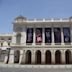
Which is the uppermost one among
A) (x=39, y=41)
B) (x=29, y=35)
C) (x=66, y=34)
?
(x=66, y=34)

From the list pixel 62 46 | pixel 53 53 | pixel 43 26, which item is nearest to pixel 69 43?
pixel 62 46

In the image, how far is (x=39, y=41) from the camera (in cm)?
5619

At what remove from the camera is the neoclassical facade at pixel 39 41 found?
2154 inches

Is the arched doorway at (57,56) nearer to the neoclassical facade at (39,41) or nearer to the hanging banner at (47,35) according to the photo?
the neoclassical facade at (39,41)

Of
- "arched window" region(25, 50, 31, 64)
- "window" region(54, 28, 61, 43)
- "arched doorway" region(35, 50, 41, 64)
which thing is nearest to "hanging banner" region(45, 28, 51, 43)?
"window" region(54, 28, 61, 43)

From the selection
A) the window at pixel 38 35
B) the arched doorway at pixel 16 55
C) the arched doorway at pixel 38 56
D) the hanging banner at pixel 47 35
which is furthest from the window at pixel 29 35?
the arched doorway at pixel 16 55

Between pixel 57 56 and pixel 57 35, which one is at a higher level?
pixel 57 35

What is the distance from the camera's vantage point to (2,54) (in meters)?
62.9

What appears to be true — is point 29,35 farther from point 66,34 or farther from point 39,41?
point 66,34

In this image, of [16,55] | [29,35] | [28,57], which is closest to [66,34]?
[29,35]

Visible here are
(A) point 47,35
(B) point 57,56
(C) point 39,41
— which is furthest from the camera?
(B) point 57,56

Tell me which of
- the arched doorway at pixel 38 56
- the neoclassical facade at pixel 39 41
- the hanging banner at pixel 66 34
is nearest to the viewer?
the neoclassical facade at pixel 39 41

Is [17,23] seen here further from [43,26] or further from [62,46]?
[62,46]

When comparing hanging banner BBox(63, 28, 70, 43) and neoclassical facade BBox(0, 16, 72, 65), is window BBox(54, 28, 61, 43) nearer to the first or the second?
neoclassical facade BBox(0, 16, 72, 65)
